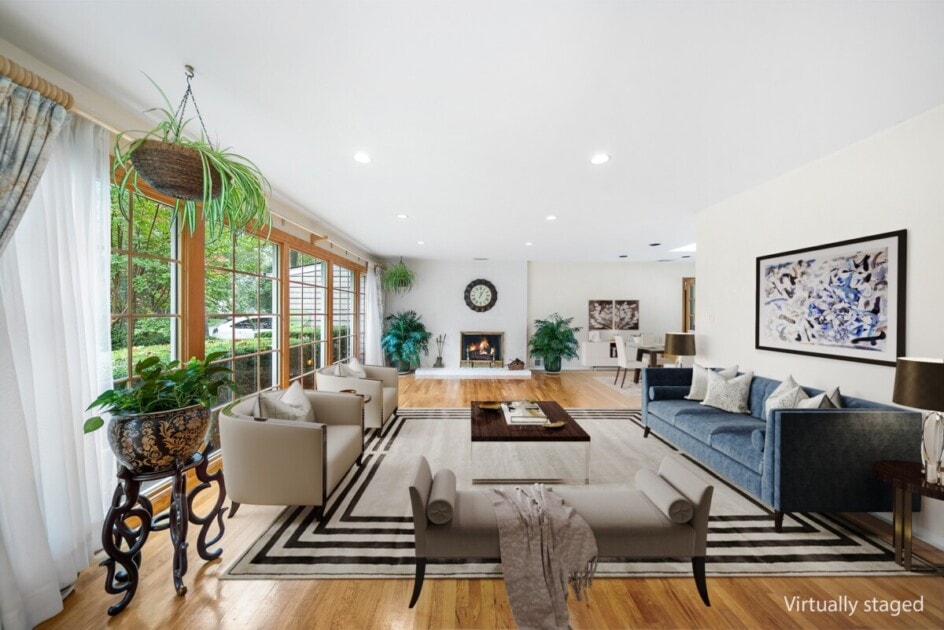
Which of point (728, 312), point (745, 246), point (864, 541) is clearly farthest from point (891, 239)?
point (864, 541)

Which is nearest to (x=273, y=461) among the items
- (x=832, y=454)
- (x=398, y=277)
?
(x=832, y=454)

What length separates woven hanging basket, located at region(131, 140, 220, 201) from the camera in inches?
59.0

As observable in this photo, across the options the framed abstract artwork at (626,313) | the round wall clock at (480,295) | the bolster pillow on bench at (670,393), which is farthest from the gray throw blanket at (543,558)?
the framed abstract artwork at (626,313)

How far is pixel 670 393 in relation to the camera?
3764mm

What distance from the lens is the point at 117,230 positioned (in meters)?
2.25

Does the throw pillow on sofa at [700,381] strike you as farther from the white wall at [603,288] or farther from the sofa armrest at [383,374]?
the white wall at [603,288]

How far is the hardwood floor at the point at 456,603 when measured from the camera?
5.19 ft

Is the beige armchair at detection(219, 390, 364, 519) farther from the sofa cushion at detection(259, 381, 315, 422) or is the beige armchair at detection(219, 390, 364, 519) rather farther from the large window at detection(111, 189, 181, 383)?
the large window at detection(111, 189, 181, 383)

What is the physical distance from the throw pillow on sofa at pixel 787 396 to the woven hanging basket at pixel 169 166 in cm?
370

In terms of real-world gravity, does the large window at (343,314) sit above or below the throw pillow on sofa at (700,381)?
above

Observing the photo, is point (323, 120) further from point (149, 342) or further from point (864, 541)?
point (864, 541)

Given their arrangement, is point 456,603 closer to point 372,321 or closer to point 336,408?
point 336,408

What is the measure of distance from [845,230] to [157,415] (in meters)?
4.37

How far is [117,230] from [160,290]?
0.47 meters
